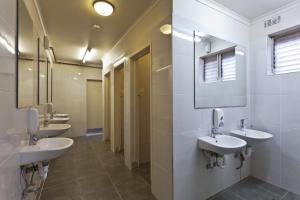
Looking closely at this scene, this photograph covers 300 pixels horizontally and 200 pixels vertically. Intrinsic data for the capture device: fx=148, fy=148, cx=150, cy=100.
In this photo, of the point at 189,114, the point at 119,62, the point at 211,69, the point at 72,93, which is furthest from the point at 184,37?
the point at 72,93

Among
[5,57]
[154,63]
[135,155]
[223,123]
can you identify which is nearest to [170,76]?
[154,63]

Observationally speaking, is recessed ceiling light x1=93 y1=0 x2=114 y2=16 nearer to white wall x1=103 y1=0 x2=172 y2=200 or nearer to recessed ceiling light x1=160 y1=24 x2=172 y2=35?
white wall x1=103 y1=0 x2=172 y2=200

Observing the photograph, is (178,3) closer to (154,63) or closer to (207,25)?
(207,25)

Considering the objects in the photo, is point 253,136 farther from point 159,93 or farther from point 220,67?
point 159,93

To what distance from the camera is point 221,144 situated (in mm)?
1722

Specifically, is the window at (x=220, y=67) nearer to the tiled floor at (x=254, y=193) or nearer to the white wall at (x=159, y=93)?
the white wall at (x=159, y=93)

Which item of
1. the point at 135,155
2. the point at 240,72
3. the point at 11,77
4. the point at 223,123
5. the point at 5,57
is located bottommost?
the point at 135,155

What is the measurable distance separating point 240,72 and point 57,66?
4.99 metres

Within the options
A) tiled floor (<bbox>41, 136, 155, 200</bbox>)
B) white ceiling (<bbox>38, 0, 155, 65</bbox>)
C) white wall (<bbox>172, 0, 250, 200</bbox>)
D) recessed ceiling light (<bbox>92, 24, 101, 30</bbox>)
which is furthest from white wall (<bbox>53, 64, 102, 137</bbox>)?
white wall (<bbox>172, 0, 250, 200</bbox>)

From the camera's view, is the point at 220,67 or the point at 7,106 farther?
the point at 220,67

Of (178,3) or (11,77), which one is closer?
(11,77)

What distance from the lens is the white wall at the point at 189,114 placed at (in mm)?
1638

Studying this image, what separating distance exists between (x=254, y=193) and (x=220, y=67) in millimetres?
1785

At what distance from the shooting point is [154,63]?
6.42 feet
